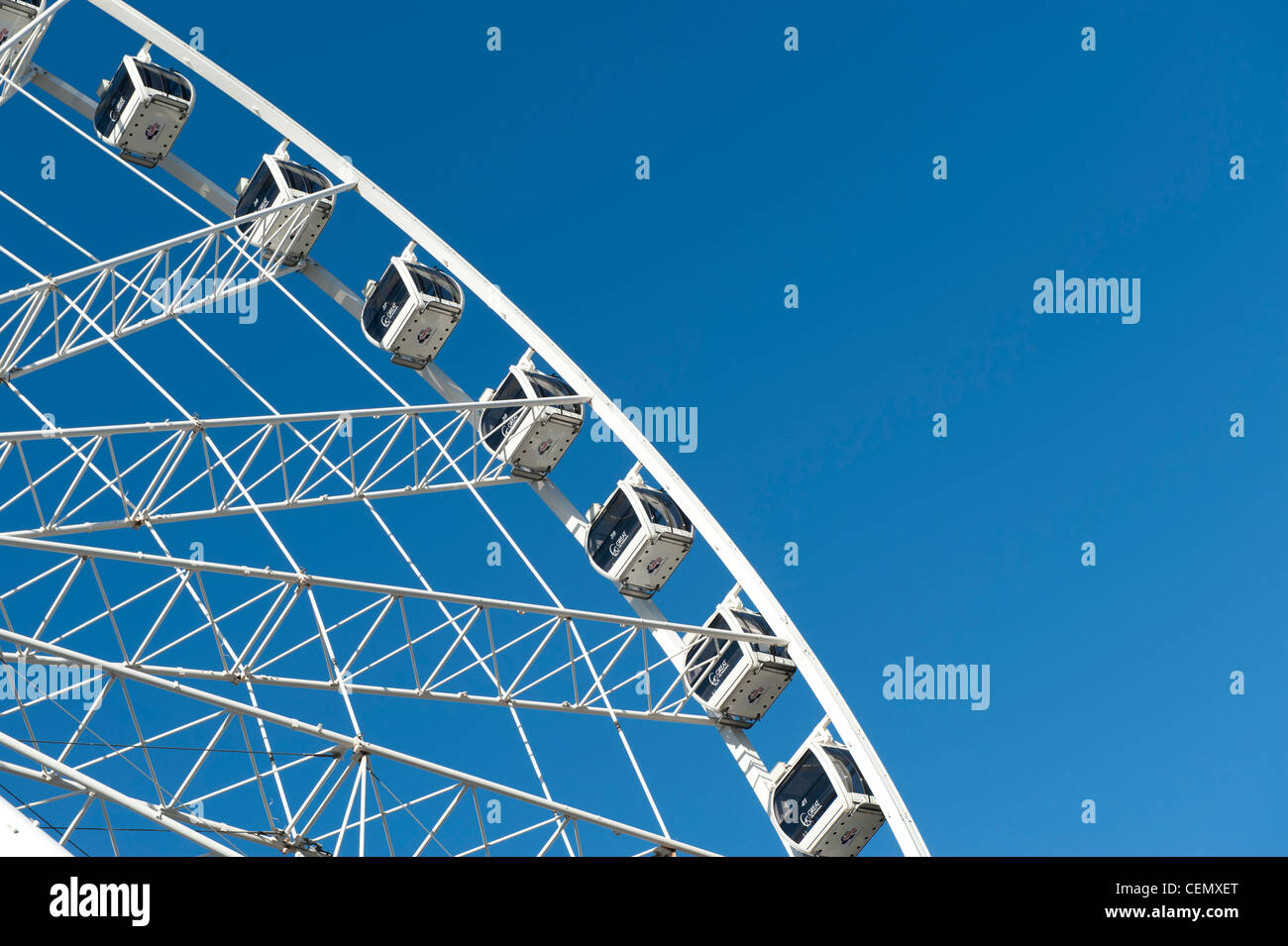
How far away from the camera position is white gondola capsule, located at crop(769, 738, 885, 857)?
22188mm

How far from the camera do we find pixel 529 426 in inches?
997

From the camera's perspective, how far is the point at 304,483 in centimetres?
2180

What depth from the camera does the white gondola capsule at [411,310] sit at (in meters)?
26.1

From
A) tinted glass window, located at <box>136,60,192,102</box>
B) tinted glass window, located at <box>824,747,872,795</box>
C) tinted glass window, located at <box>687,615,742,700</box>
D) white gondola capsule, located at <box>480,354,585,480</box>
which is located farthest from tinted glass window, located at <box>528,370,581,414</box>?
tinted glass window, located at <box>136,60,192,102</box>

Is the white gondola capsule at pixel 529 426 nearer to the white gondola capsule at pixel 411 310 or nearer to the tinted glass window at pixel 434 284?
the white gondola capsule at pixel 411 310

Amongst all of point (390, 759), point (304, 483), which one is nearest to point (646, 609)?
point (304, 483)

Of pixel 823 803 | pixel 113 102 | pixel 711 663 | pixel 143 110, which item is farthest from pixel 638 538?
pixel 113 102

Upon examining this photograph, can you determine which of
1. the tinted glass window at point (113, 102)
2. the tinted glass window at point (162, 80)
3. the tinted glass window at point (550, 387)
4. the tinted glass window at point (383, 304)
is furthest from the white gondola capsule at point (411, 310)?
the tinted glass window at point (113, 102)

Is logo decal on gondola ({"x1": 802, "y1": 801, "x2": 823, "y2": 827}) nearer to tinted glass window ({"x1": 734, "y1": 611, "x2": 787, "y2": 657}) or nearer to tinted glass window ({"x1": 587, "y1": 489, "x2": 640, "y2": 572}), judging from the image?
tinted glass window ({"x1": 734, "y1": 611, "x2": 787, "y2": 657})

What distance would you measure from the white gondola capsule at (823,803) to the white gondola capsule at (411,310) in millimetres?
9633
